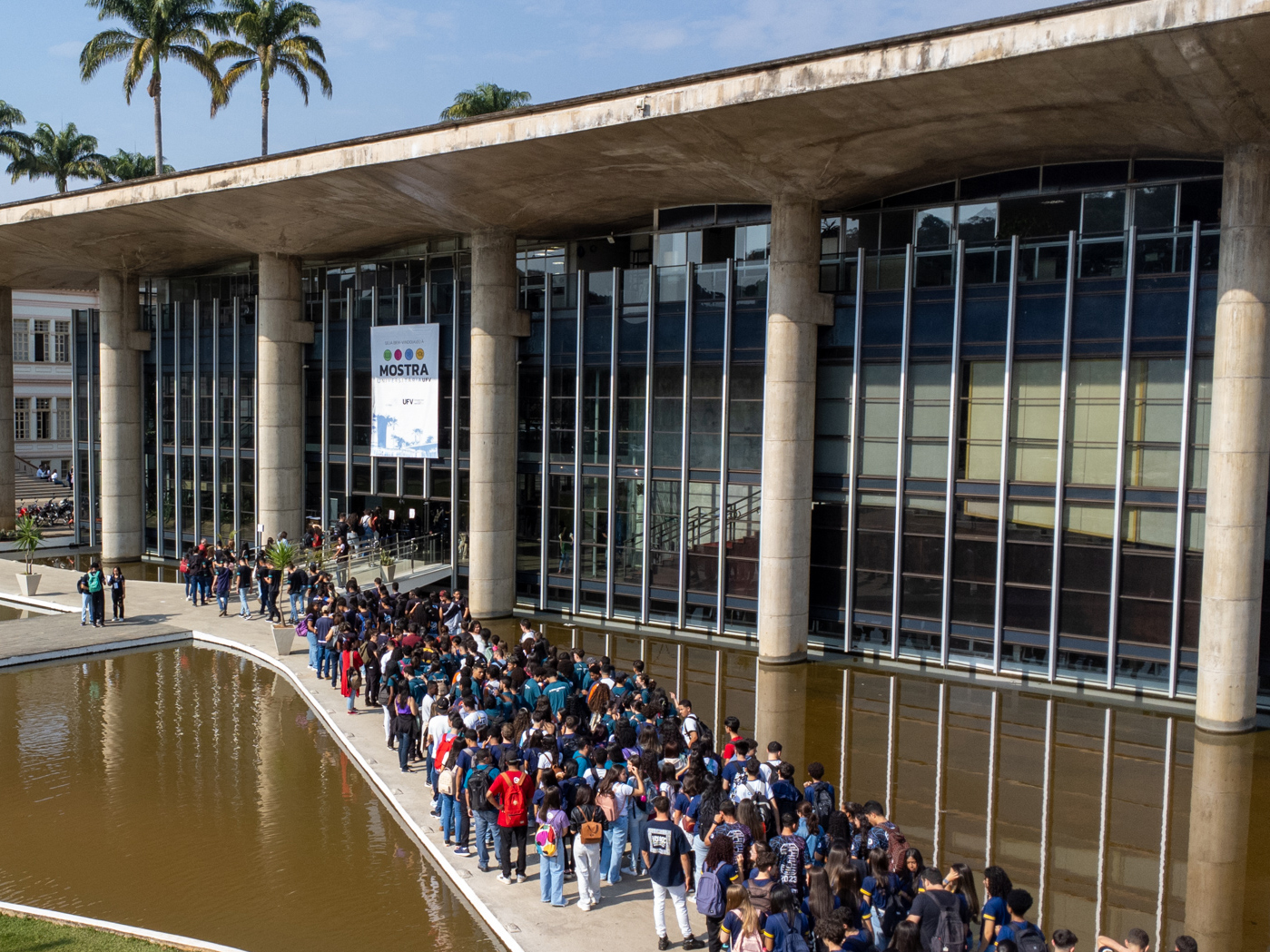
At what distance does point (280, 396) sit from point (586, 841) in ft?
81.0

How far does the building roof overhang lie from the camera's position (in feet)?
52.6

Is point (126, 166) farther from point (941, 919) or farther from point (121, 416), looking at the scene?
point (941, 919)

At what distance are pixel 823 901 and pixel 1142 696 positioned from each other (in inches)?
577

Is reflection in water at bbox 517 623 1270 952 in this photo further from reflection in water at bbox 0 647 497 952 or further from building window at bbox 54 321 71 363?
building window at bbox 54 321 71 363

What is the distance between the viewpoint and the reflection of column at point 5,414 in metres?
41.6

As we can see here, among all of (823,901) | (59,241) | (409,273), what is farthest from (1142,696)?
(59,241)

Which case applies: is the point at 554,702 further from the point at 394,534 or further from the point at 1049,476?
the point at 394,534

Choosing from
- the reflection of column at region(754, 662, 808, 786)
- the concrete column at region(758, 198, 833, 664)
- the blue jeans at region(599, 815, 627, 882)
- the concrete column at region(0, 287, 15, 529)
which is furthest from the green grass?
the concrete column at region(0, 287, 15, 529)

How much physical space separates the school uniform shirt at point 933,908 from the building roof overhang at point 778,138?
41.9 ft

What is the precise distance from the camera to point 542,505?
2781cm

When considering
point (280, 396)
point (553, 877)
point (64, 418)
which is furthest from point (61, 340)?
point (553, 877)

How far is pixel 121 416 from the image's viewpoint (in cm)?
3691

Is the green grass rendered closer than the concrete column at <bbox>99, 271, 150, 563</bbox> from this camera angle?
Yes

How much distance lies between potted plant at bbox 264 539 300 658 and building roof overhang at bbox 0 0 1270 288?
8843mm
